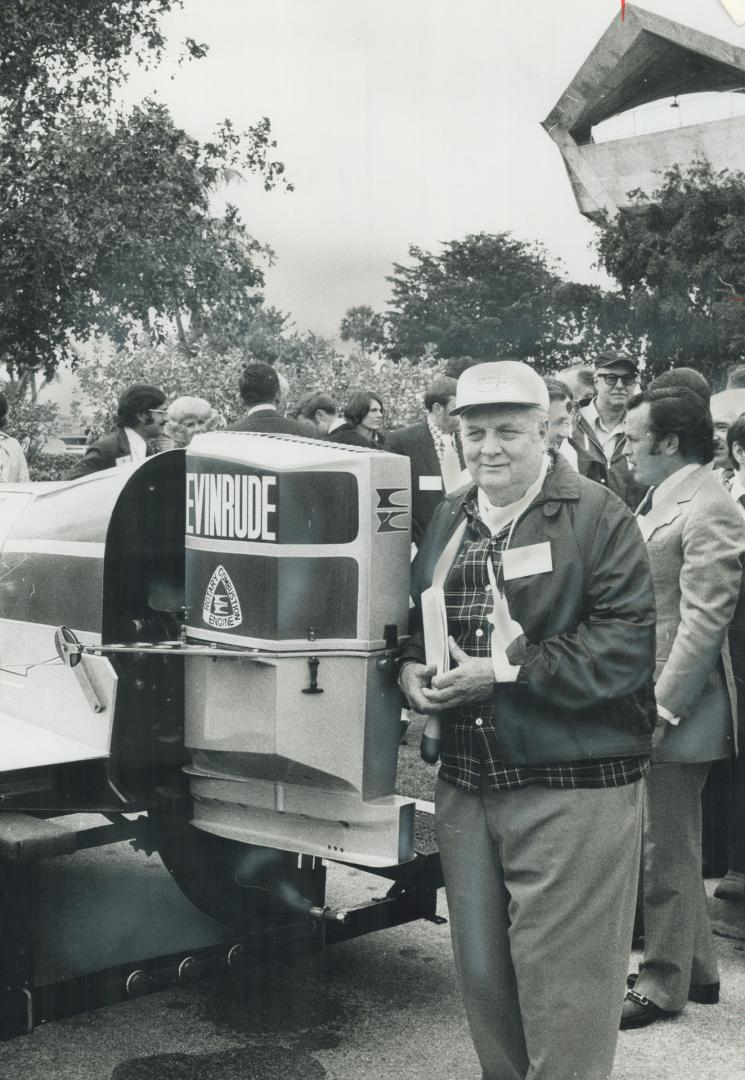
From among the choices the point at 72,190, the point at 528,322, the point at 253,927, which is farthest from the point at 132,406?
the point at 528,322

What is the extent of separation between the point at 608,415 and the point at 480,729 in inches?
177

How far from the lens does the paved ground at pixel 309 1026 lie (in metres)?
3.30

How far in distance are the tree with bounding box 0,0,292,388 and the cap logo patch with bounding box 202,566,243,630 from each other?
54.3ft

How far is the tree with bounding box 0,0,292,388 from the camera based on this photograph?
18.5 m

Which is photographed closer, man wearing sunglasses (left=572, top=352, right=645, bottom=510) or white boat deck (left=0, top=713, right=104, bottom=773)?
white boat deck (left=0, top=713, right=104, bottom=773)

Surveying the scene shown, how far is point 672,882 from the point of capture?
3502mm

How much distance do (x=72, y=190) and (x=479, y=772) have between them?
17.9 m

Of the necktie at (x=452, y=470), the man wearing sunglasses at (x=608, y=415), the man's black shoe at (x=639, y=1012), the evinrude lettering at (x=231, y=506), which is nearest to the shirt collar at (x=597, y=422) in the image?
the man wearing sunglasses at (x=608, y=415)

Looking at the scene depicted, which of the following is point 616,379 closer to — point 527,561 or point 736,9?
point 736,9

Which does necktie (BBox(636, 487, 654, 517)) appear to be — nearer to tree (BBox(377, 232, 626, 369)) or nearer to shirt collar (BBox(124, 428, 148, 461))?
shirt collar (BBox(124, 428, 148, 461))

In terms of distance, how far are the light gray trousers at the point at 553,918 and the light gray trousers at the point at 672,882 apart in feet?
3.22

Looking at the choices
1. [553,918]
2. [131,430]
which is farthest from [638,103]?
[553,918]

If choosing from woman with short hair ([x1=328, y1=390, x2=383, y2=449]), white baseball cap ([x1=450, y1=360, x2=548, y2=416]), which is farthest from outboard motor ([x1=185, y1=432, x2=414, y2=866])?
woman with short hair ([x1=328, y1=390, x2=383, y2=449])

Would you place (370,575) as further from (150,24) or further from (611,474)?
(150,24)
